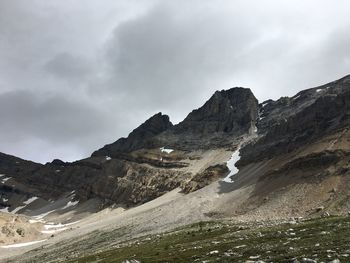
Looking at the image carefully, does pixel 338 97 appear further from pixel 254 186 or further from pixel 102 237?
pixel 102 237

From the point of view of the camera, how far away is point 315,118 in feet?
593

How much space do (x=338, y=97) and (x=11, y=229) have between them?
132 metres

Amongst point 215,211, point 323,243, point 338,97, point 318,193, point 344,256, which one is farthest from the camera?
point 338,97

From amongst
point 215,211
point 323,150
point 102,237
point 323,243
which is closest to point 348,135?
point 323,150

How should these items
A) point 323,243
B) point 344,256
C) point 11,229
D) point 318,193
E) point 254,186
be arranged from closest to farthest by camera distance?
point 344,256 < point 323,243 < point 318,193 < point 254,186 < point 11,229

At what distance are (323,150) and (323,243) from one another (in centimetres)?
9799

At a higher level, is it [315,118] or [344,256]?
[315,118]

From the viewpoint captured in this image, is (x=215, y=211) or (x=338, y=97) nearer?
→ (x=215, y=211)

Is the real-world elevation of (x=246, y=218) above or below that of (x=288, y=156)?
below

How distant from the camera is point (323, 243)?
133 ft

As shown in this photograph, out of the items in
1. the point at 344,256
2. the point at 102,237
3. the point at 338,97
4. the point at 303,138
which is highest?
the point at 338,97

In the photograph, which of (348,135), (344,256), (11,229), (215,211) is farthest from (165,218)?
(344,256)

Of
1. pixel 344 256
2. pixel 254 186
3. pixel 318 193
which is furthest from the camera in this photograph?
pixel 254 186

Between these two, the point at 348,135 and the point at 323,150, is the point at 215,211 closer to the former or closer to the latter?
the point at 323,150
